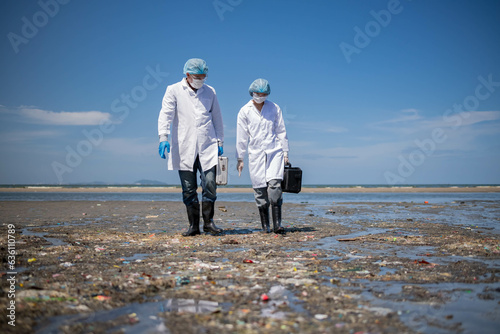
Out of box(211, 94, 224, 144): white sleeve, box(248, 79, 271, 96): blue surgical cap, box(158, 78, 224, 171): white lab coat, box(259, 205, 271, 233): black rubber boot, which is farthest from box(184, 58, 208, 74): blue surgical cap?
box(259, 205, 271, 233): black rubber boot

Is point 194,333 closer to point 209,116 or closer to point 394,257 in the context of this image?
point 394,257

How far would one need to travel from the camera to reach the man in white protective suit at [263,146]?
22.0 feet

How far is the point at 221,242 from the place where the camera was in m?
5.46

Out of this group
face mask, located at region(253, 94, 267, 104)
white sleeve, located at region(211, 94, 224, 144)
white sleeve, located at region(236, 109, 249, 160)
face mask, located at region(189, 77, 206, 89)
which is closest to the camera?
face mask, located at region(189, 77, 206, 89)

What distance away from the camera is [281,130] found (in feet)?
23.1

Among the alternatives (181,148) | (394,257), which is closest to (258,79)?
(181,148)

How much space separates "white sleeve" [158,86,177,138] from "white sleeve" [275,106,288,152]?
198 cm

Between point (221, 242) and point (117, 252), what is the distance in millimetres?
1502

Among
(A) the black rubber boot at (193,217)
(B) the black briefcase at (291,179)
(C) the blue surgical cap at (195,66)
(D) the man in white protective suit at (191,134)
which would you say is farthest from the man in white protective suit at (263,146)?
(A) the black rubber boot at (193,217)

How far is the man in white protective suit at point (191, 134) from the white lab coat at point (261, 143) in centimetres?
71

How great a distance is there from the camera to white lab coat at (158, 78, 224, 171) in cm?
626

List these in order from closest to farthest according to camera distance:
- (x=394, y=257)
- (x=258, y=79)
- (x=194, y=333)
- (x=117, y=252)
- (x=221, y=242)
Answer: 1. (x=194, y=333)
2. (x=394, y=257)
3. (x=117, y=252)
4. (x=221, y=242)
5. (x=258, y=79)

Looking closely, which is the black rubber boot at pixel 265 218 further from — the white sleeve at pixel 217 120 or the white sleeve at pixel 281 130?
the white sleeve at pixel 217 120

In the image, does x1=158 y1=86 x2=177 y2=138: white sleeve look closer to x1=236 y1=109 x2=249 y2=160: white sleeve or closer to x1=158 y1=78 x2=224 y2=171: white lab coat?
x1=158 y1=78 x2=224 y2=171: white lab coat
